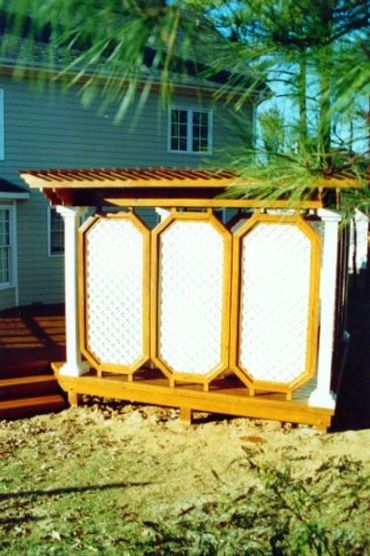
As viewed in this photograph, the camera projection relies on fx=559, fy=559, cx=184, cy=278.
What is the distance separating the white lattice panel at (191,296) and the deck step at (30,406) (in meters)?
1.64

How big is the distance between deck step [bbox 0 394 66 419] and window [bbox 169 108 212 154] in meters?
8.62

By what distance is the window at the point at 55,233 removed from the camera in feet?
42.8

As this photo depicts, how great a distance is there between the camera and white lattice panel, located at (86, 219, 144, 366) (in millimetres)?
6879

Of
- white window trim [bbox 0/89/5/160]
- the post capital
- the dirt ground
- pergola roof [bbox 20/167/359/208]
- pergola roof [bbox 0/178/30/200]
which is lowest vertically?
the dirt ground

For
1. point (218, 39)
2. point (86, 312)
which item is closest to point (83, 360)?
point (86, 312)

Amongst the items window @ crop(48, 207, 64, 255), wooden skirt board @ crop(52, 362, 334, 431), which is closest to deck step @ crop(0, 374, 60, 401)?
wooden skirt board @ crop(52, 362, 334, 431)

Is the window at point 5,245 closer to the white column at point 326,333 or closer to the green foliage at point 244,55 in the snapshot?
the white column at point 326,333

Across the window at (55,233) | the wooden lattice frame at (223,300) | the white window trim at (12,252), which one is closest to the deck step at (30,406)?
the wooden lattice frame at (223,300)

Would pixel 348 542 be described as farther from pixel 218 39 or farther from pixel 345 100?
pixel 218 39

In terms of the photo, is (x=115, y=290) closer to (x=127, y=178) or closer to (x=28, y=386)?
(x=127, y=178)

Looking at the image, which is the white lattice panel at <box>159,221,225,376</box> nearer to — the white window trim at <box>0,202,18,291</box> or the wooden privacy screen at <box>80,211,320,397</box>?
the wooden privacy screen at <box>80,211,320,397</box>

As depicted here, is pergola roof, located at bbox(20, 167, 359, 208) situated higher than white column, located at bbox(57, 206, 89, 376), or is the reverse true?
pergola roof, located at bbox(20, 167, 359, 208)

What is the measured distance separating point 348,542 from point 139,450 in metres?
3.91

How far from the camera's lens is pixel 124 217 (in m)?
6.82
